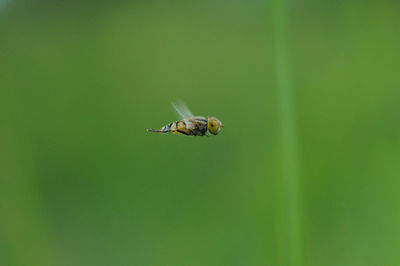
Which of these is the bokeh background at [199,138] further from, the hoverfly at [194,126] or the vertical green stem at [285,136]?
the hoverfly at [194,126]

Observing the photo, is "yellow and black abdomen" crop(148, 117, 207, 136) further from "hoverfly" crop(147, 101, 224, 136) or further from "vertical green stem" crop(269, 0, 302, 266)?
"vertical green stem" crop(269, 0, 302, 266)

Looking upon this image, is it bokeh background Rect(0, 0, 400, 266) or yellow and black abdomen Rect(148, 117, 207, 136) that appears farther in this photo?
bokeh background Rect(0, 0, 400, 266)

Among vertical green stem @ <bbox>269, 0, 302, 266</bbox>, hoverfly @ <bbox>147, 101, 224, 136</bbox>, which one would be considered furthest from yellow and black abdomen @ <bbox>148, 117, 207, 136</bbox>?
vertical green stem @ <bbox>269, 0, 302, 266</bbox>

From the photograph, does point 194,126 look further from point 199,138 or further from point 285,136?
point 199,138

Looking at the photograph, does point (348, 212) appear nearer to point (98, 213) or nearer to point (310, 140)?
point (310, 140)

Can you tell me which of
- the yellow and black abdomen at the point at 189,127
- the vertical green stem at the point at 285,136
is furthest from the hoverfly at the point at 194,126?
the vertical green stem at the point at 285,136

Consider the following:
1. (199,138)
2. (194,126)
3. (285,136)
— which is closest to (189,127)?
(194,126)

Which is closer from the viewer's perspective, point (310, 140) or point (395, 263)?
point (395, 263)

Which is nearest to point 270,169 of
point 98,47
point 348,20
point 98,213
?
point 98,213
